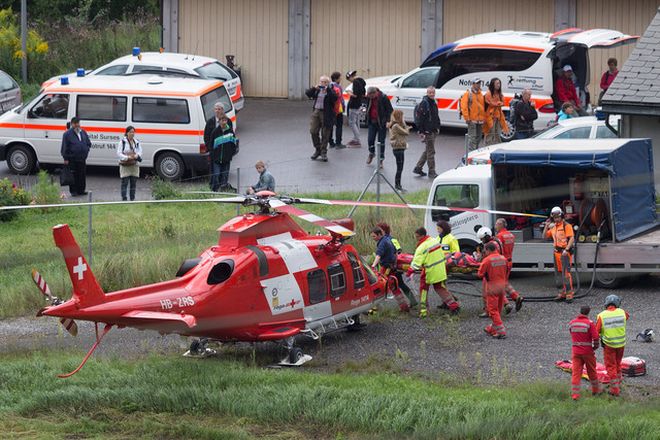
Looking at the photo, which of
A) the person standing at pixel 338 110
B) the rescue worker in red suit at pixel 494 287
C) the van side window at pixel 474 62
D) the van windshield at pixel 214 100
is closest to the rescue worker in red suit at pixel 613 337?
the rescue worker in red suit at pixel 494 287

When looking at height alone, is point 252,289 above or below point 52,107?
below

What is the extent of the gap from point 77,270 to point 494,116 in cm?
1482

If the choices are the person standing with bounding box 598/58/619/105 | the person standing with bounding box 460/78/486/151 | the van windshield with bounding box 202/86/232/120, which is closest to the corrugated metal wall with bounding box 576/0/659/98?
the person standing with bounding box 598/58/619/105

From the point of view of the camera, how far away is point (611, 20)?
35.3 meters

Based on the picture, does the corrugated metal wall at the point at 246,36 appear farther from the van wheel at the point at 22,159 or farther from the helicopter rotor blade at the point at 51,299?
the helicopter rotor blade at the point at 51,299

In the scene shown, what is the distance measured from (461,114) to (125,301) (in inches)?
579

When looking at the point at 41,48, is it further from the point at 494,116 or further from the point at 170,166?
the point at 494,116

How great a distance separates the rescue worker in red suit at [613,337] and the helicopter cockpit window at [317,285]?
421cm

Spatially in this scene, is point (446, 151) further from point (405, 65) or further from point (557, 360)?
point (557, 360)

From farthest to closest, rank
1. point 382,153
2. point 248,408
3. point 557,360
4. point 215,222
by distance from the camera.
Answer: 1. point 382,153
2. point 215,222
3. point 557,360
4. point 248,408

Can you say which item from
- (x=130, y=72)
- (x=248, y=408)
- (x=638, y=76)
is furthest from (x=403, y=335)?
(x=130, y=72)

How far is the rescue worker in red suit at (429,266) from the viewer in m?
20.1

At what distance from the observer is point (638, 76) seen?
25.6 metres

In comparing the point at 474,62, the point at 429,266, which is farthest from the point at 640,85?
the point at 429,266
